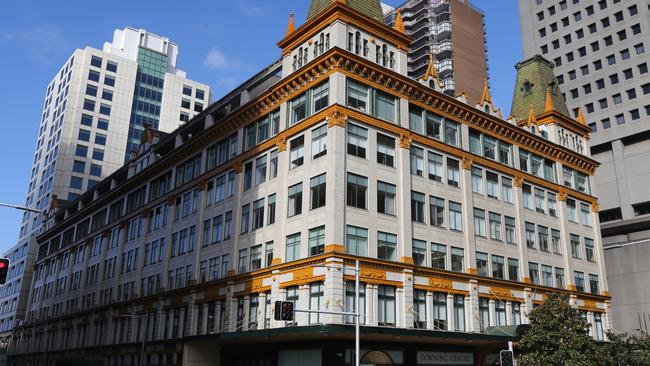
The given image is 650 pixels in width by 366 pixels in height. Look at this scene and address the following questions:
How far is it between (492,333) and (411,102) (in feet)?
61.7

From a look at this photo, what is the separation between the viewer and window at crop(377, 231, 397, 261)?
4175 centimetres

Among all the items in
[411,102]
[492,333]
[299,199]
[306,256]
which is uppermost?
[411,102]

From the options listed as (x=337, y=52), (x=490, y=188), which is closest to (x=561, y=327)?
(x=490, y=188)

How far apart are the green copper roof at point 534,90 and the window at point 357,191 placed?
29.0 metres

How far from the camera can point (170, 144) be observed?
67.9 metres

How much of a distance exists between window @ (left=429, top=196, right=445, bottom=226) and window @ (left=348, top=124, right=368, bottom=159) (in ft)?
24.1

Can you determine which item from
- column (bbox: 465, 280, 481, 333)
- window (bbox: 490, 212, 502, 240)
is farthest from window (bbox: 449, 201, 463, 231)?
column (bbox: 465, 280, 481, 333)

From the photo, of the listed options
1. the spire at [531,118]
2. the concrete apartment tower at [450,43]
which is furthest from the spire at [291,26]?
the concrete apartment tower at [450,43]

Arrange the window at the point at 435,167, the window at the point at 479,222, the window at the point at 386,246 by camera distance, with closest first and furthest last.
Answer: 1. the window at the point at 386,246
2. the window at the point at 435,167
3. the window at the point at 479,222

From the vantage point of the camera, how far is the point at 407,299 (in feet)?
137

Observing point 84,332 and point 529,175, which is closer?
point 529,175

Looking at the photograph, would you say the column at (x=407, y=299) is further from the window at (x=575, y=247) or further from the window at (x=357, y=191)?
the window at (x=575, y=247)

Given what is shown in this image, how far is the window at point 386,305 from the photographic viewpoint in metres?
40.4

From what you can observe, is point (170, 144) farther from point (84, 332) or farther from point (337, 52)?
point (337, 52)
